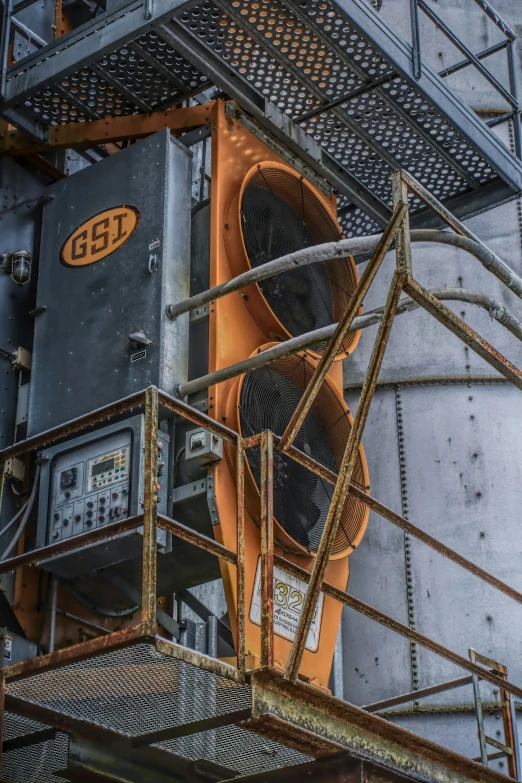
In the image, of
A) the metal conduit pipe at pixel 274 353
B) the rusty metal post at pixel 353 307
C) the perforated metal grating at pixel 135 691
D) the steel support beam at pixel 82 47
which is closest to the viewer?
the rusty metal post at pixel 353 307

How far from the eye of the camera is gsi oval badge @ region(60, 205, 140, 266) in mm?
10055

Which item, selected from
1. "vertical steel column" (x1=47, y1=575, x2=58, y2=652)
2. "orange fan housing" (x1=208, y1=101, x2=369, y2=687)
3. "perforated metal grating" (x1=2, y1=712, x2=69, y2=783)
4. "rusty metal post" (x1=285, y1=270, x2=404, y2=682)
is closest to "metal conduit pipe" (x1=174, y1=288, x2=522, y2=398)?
"orange fan housing" (x1=208, y1=101, x2=369, y2=687)

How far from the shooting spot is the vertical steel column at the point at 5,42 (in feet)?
35.0

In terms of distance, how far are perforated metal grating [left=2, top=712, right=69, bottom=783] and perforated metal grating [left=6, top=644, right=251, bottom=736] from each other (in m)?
0.30

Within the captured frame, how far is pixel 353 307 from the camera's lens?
771 cm

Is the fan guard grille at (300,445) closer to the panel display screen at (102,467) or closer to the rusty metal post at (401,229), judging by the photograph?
the panel display screen at (102,467)

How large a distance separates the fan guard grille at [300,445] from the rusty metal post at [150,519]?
1.46m

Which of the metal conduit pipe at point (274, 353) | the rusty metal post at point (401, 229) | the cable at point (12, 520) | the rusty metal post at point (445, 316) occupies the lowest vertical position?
the rusty metal post at point (445, 316)

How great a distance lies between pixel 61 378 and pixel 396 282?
347cm

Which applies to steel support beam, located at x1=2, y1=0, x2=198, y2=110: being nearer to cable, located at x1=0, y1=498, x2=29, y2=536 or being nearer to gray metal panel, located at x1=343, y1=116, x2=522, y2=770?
cable, located at x1=0, y1=498, x2=29, y2=536

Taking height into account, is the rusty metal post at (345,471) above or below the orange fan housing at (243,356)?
below

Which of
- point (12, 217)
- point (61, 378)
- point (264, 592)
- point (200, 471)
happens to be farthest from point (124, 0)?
point (264, 592)

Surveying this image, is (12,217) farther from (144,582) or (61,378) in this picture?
(144,582)

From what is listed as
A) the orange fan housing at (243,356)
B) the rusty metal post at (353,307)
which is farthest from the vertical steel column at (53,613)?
the rusty metal post at (353,307)
